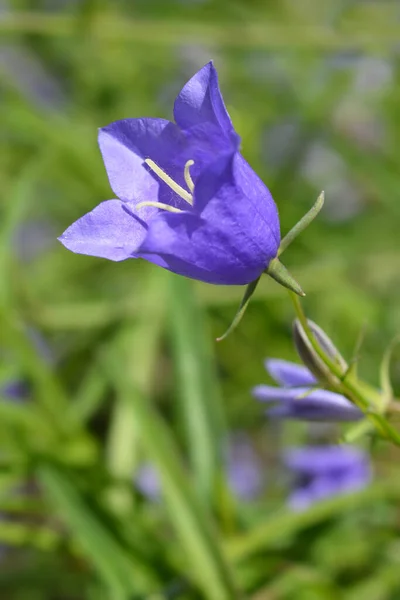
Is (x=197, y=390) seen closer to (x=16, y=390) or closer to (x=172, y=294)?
(x=172, y=294)

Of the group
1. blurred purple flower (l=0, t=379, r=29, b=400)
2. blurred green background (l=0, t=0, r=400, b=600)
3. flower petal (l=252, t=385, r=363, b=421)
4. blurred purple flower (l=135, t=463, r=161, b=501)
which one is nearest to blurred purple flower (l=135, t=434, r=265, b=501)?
blurred green background (l=0, t=0, r=400, b=600)

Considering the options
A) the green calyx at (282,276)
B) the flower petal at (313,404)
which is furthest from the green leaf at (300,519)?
the green calyx at (282,276)

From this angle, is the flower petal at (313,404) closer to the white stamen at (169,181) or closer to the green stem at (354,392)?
the green stem at (354,392)

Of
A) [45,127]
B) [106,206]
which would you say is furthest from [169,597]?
[45,127]

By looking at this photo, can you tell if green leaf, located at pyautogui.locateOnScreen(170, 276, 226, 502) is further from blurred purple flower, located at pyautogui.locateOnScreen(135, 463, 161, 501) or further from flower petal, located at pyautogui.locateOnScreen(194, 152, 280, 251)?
flower petal, located at pyautogui.locateOnScreen(194, 152, 280, 251)

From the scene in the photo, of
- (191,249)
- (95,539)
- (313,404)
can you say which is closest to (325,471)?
(95,539)

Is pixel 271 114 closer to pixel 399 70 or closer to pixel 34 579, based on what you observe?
pixel 399 70
